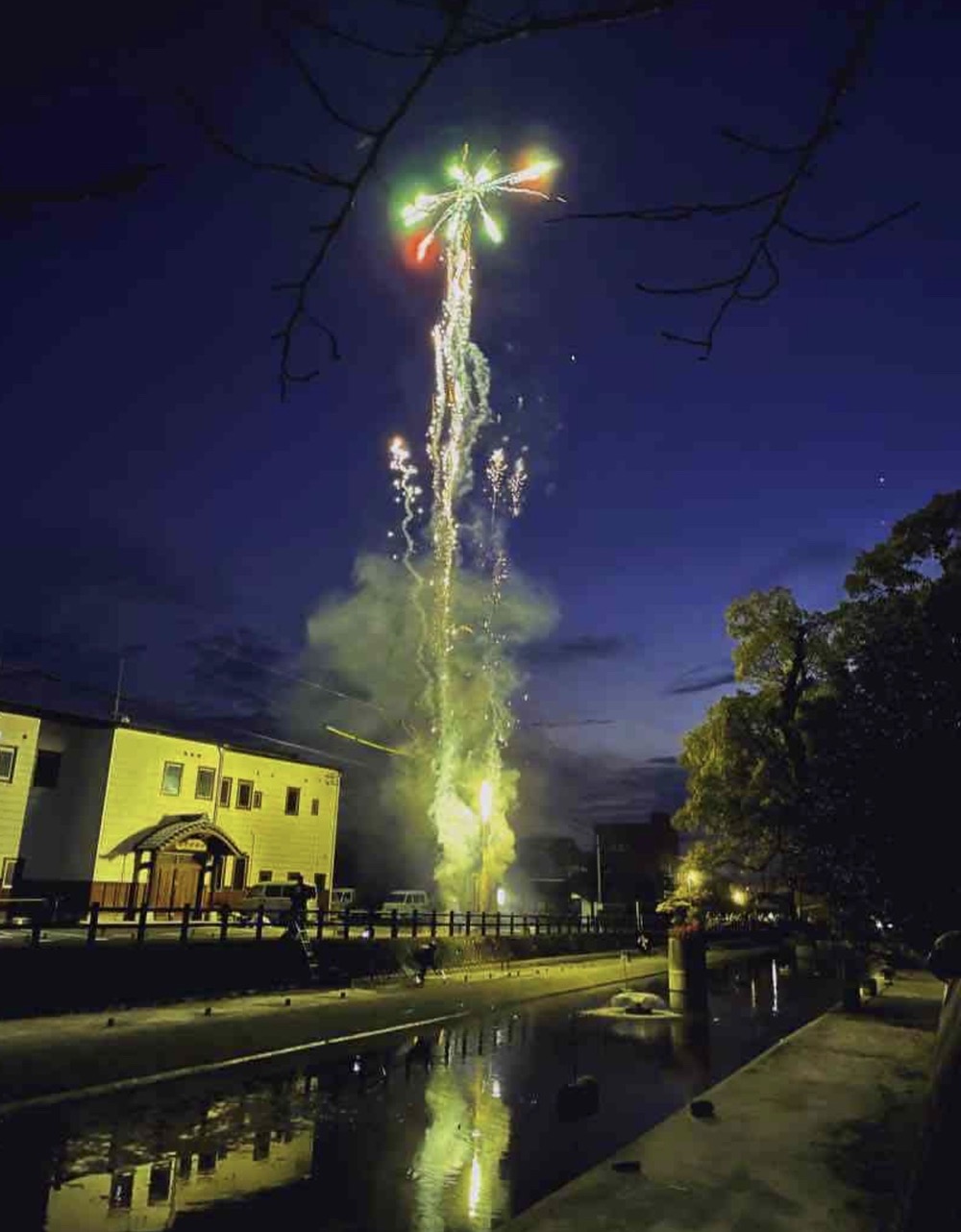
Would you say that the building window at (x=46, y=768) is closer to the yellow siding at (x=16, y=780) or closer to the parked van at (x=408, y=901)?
the yellow siding at (x=16, y=780)

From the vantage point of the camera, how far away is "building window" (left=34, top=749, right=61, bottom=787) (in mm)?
32438

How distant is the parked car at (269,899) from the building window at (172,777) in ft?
18.5

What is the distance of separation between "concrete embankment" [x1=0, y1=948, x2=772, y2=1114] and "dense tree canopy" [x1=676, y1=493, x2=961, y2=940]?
10202mm

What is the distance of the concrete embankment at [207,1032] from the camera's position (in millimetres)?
12281

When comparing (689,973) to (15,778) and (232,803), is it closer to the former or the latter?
(232,803)

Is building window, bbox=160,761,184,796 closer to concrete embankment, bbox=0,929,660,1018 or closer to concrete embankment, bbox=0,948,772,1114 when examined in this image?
concrete embankment, bbox=0,929,660,1018

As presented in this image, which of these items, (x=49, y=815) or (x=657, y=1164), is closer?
(x=657, y=1164)

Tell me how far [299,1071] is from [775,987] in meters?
23.7

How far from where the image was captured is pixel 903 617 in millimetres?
18875

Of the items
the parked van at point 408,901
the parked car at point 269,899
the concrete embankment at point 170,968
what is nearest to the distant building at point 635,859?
the parked van at point 408,901

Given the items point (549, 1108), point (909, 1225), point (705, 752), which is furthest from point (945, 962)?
point (705, 752)

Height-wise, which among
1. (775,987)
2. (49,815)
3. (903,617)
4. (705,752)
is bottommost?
(775,987)

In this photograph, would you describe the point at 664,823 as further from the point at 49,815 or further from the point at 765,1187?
the point at 765,1187

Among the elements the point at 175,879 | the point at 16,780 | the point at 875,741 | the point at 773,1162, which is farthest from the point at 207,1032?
the point at 175,879
